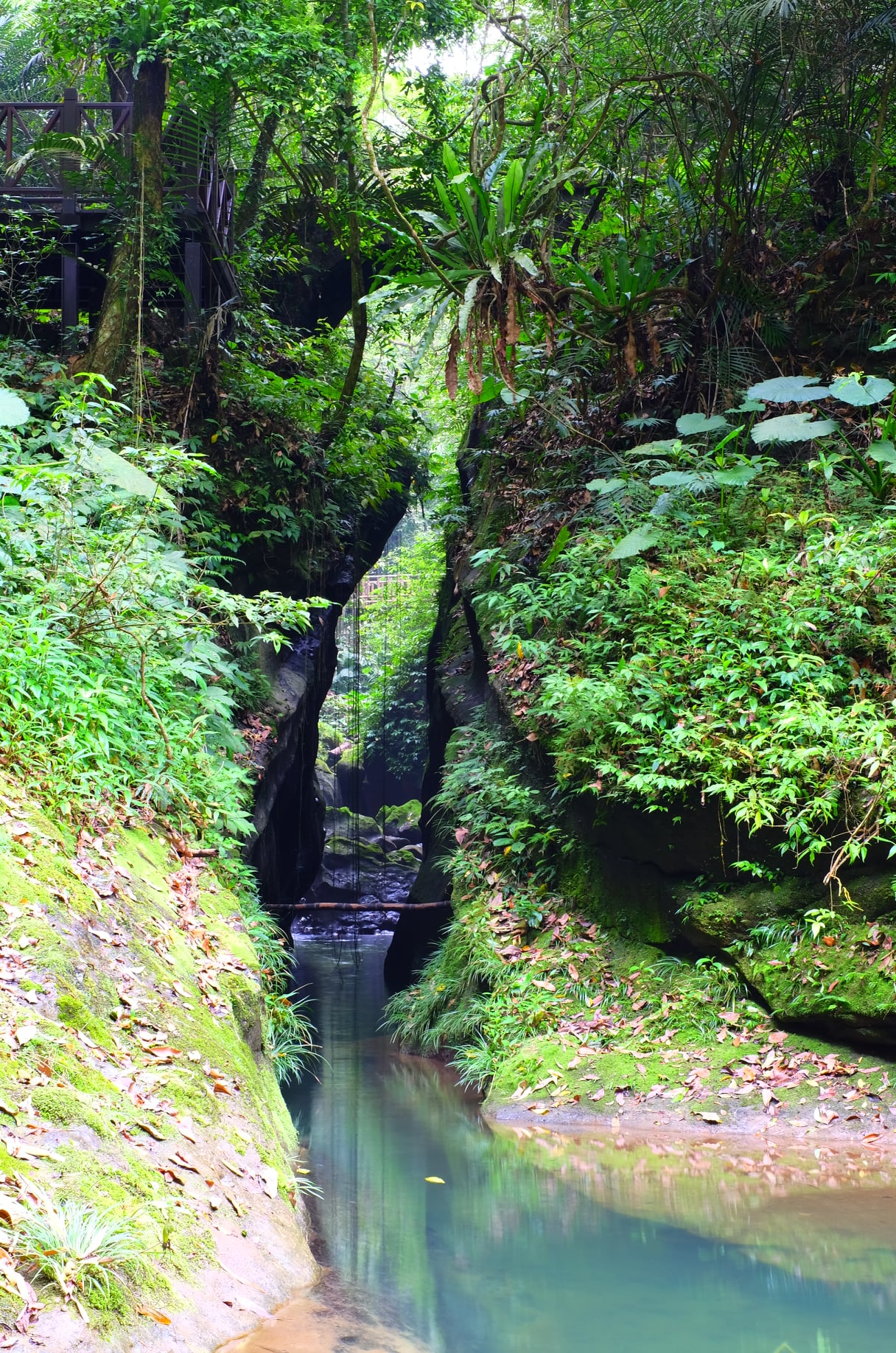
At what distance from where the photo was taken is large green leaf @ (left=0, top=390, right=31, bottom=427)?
19.1 ft

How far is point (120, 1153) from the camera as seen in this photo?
2867 millimetres

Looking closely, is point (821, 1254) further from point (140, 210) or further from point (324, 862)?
point (324, 862)

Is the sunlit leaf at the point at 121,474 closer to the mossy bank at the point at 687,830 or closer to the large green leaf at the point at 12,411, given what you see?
the large green leaf at the point at 12,411

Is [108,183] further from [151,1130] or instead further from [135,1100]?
[151,1130]

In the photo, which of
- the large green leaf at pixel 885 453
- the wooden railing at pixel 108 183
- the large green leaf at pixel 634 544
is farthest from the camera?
the wooden railing at pixel 108 183

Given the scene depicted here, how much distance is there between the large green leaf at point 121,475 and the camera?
6.39 metres

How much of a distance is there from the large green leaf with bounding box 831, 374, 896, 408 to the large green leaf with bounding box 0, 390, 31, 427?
237 inches

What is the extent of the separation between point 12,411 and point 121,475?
0.80 meters

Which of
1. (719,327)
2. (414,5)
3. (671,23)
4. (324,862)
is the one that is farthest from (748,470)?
(324,862)

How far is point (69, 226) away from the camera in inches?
408

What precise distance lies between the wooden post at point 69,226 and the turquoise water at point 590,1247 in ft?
28.1

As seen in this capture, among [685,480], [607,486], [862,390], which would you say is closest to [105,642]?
[607,486]

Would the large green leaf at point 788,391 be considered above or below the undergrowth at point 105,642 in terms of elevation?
above

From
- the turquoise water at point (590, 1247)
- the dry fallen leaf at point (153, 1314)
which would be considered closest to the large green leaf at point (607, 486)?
the turquoise water at point (590, 1247)
